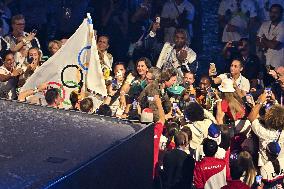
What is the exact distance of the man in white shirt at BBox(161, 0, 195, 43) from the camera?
537 inches

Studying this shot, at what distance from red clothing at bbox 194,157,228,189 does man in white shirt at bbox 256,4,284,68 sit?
579 cm

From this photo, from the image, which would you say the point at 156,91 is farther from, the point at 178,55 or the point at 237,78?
the point at 178,55

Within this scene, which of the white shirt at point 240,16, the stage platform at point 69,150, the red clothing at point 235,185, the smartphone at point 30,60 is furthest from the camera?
the white shirt at point 240,16

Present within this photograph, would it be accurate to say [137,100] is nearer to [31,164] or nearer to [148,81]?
[148,81]

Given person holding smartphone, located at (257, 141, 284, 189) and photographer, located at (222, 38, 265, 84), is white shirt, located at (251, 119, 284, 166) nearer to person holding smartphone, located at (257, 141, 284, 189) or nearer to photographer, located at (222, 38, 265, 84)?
person holding smartphone, located at (257, 141, 284, 189)

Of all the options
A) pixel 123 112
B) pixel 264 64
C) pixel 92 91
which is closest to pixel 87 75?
pixel 92 91

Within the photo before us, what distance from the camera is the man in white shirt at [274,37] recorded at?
1244 centimetres

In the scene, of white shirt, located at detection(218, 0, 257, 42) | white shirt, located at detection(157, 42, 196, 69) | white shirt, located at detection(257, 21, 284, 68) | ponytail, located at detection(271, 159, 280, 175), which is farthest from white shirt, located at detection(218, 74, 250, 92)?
ponytail, located at detection(271, 159, 280, 175)

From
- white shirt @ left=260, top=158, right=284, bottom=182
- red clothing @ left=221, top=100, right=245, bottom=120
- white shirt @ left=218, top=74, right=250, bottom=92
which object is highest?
white shirt @ left=218, top=74, right=250, bottom=92

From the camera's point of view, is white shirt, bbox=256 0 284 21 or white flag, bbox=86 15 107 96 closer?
white flag, bbox=86 15 107 96

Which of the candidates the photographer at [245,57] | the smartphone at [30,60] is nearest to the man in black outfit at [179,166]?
the smartphone at [30,60]

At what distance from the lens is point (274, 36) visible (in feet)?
41.2

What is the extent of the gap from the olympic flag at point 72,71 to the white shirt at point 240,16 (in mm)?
4745

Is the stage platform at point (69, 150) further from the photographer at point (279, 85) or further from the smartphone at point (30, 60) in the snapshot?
the smartphone at point (30, 60)
